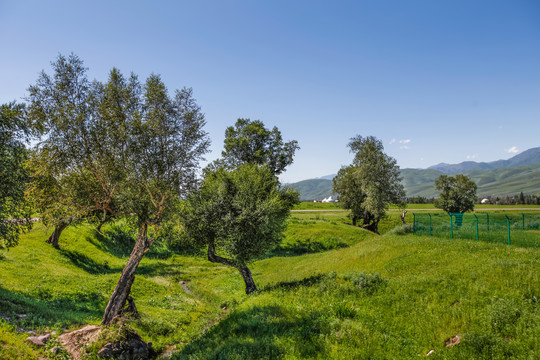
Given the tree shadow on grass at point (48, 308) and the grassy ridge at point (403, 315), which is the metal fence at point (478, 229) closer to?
the grassy ridge at point (403, 315)

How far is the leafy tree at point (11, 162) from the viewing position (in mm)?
17891

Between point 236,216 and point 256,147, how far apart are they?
29.0 meters

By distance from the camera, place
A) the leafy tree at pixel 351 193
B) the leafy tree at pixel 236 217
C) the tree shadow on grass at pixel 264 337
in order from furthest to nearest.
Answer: the leafy tree at pixel 351 193
the leafy tree at pixel 236 217
the tree shadow on grass at pixel 264 337

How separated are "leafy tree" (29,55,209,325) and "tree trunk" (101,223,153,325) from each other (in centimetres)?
6

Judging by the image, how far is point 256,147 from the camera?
172 ft

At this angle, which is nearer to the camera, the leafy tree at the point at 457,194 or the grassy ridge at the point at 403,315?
the grassy ridge at the point at 403,315

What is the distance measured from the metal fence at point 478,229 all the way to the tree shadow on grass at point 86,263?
41114mm

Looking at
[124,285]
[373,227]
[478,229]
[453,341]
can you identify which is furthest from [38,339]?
[373,227]

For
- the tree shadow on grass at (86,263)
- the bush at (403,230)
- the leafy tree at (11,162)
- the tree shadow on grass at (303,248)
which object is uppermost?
the leafy tree at (11,162)

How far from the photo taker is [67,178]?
18.8 metres

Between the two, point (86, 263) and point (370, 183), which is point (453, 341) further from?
point (370, 183)

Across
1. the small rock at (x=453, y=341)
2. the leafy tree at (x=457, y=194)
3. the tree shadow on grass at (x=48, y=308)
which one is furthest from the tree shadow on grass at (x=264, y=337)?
the leafy tree at (x=457, y=194)

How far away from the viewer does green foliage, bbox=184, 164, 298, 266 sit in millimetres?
23938

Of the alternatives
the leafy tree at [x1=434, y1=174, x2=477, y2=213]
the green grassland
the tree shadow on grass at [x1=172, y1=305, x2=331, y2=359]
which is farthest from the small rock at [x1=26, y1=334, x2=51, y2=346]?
the leafy tree at [x1=434, y1=174, x2=477, y2=213]
